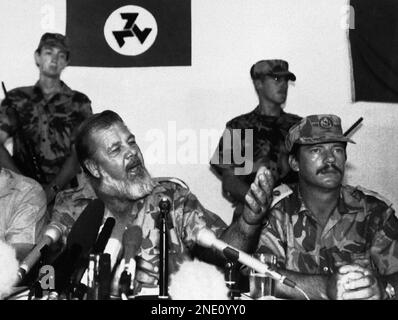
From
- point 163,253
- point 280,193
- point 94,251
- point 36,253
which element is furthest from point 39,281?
point 280,193

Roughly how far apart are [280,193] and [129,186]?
26.5 inches

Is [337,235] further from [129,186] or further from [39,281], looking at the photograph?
[39,281]

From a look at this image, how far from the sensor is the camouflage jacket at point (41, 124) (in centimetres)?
420

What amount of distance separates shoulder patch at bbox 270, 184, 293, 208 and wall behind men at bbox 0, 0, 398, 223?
1.88 feet

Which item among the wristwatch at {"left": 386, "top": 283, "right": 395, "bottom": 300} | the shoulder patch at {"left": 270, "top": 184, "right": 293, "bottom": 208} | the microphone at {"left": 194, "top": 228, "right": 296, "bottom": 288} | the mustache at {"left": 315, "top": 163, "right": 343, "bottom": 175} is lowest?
the wristwatch at {"left": 386, "top": 283, "right": 395, "bottom": 300}

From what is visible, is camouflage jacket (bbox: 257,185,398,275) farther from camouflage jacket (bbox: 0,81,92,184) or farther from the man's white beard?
camouflage jacket (bbox: 0,81,92,184)

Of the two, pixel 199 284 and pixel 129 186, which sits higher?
pixel 129 186

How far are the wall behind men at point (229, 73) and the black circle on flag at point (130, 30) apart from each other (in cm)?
12

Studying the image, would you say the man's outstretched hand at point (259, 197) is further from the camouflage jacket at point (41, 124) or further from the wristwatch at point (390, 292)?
the camouflage jacket at point (41, 124)

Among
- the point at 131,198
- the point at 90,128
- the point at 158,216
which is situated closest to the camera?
the point at 158,216

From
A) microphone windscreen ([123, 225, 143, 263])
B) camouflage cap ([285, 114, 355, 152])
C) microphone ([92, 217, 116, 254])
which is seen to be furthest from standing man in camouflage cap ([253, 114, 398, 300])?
microphone ([92, 217, 116, 254])

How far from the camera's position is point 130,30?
4.27 meters

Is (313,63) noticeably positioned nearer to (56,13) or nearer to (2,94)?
(56,13)

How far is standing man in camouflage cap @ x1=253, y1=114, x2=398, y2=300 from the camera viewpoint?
341 centimetres
